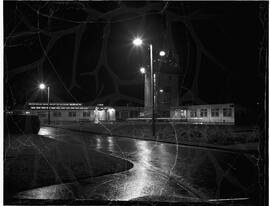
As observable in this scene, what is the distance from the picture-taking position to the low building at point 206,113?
40625 mm

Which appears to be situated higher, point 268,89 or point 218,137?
point 268,89

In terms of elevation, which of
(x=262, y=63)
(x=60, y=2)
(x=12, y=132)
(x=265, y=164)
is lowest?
(x=12, y=132)

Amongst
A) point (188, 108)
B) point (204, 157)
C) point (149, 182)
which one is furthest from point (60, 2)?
point (188, 108)

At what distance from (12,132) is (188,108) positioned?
34.0m

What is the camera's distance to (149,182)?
20.5 feet

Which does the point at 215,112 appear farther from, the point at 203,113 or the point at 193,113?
the point at 193,113

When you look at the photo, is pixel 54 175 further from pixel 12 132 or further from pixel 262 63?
pixel 12 132

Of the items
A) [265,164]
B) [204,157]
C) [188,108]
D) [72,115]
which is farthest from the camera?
[72,115]

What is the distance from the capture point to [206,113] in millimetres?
45125

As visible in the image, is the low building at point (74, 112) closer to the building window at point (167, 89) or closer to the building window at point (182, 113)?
the building window at point (167, 89)

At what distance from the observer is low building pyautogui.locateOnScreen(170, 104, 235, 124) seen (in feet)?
133

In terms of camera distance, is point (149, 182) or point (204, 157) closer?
point (149, 182)

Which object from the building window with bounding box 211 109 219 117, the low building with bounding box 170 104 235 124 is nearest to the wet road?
the low building with bounding box 170 104 235 124

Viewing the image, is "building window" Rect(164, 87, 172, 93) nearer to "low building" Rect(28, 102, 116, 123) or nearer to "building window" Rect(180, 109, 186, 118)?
"building window" Rect(180, 109, 186, 118)
